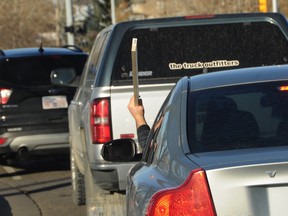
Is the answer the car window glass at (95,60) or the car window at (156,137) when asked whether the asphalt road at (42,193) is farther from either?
the car window at (156,137)

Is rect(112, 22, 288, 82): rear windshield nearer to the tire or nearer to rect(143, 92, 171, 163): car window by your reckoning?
the tire

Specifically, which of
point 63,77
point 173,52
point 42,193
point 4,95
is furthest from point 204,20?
point 4,95

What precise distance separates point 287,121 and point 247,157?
1.82 ft

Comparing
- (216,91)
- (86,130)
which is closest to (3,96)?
(86,130)

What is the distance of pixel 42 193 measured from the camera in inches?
431

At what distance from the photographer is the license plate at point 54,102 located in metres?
12.0

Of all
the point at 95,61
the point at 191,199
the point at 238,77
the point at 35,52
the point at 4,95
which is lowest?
the point at 191,199

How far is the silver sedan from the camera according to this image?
3459mm

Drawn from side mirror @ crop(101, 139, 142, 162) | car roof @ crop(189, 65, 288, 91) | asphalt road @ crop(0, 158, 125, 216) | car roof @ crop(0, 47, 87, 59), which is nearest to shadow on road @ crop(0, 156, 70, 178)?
asphalt road @ crop(0, 158, 125, 216)

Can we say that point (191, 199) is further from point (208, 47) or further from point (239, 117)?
point (208, 47)

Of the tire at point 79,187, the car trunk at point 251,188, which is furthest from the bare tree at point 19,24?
the car trunk at point 251,188

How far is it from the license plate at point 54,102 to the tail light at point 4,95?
51cm

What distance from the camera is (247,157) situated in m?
3.63

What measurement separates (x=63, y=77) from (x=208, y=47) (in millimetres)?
2684
